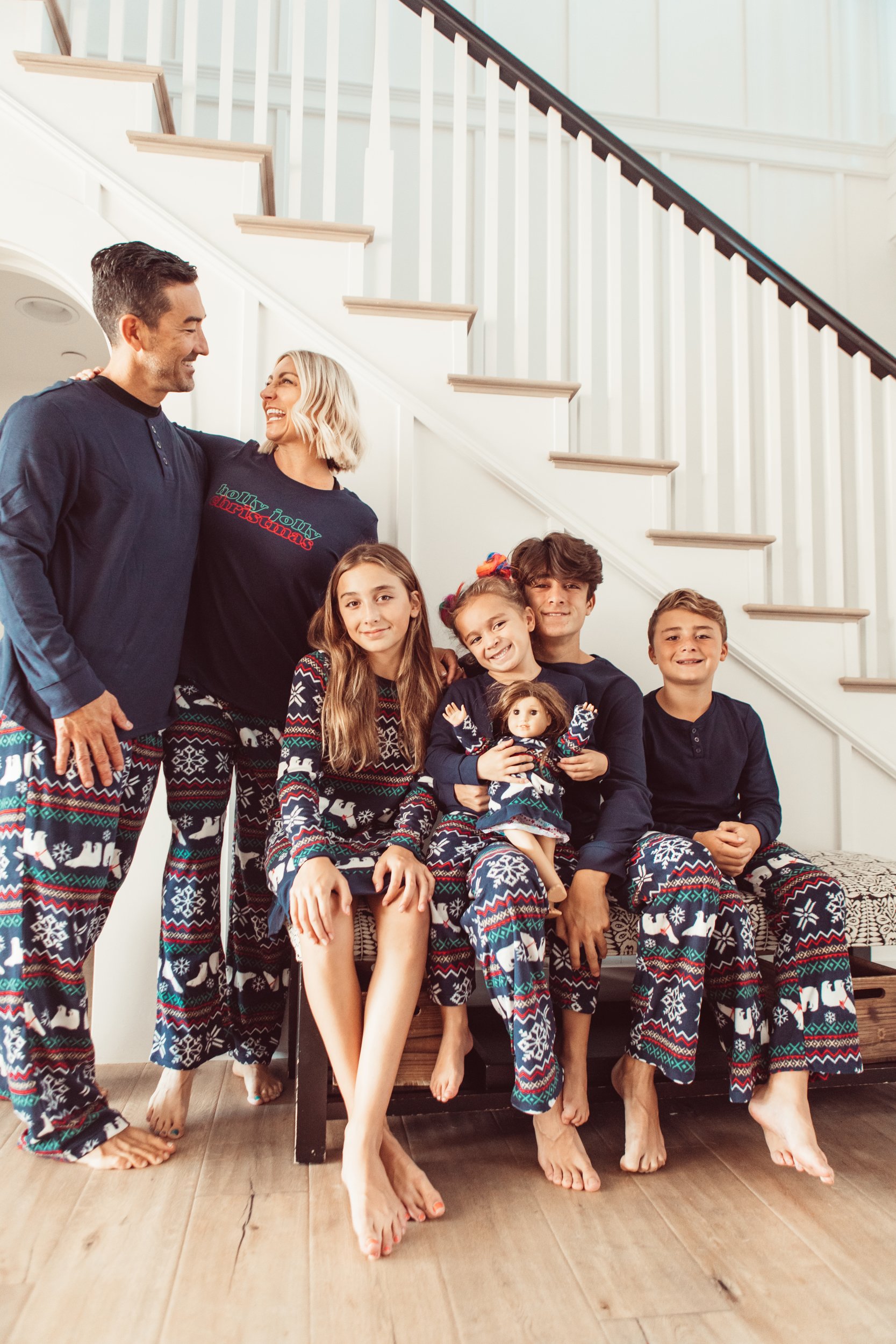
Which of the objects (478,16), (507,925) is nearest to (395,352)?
(507,925)

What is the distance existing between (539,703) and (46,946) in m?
0.99

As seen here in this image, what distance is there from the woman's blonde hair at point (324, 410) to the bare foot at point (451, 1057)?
115 cm

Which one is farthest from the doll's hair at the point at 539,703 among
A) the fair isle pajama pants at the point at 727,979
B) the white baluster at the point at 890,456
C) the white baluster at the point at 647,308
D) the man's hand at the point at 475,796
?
the white baluster at the point at 890,456

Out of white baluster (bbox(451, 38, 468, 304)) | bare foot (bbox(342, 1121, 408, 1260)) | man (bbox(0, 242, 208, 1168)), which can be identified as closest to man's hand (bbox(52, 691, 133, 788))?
man (bbox(0, 242, 208, 1168))

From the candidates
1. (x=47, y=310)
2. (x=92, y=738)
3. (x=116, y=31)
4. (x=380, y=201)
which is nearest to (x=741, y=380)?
(x=380, y=201)

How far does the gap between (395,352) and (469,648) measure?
88 centimetres

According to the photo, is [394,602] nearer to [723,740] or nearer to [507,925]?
[507,925]

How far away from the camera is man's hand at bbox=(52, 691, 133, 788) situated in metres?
1.49

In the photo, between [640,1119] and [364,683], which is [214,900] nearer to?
[364,683]

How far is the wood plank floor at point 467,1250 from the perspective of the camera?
3.58 feet

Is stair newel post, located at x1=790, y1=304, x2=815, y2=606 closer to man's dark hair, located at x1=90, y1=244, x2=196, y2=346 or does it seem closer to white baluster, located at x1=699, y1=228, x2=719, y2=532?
white baluster, located at x1=699, y1=228, x2=719, y2=532

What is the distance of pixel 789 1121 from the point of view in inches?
59.3

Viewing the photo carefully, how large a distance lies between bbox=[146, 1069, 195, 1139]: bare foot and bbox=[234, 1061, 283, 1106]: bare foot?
154 millimetres

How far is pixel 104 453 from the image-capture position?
5.17ft
